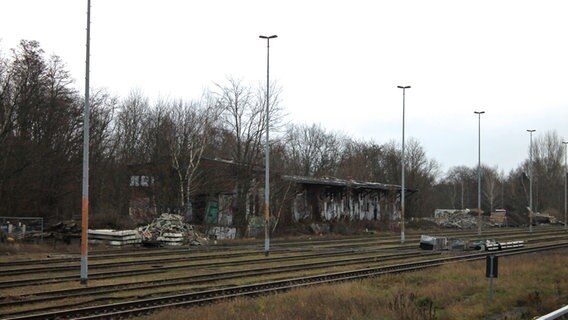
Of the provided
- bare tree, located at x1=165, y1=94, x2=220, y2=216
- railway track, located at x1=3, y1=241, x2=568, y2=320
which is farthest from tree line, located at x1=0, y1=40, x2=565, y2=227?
railway track, located at x1=3, y1=241, x2=568, y2=320

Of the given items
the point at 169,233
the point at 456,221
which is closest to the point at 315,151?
the point at 456,221

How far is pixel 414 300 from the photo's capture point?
14.1 m

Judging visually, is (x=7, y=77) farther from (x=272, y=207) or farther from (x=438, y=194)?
(x=438, y=194)

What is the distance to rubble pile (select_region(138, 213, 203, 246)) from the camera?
41.4m

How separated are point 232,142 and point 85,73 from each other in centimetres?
3656

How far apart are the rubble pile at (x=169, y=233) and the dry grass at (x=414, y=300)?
23.5 metres

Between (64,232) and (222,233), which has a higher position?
(64,232)

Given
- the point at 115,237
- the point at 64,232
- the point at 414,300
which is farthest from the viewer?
the point at 64,232

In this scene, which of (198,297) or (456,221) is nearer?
(198,297)

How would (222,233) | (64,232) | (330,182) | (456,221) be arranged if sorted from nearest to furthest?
1. (64,232)
2. (222,233)
3. (330,182)
4. (456,221)

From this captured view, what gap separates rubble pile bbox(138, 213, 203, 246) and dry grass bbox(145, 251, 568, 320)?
23.5 meters

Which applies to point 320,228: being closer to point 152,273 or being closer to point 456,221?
point 456,221

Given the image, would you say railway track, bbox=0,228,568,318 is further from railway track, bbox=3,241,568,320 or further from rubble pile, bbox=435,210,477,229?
rubble pile, bbox=435,210,477,229

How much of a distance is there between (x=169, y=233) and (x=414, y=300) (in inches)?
1203
